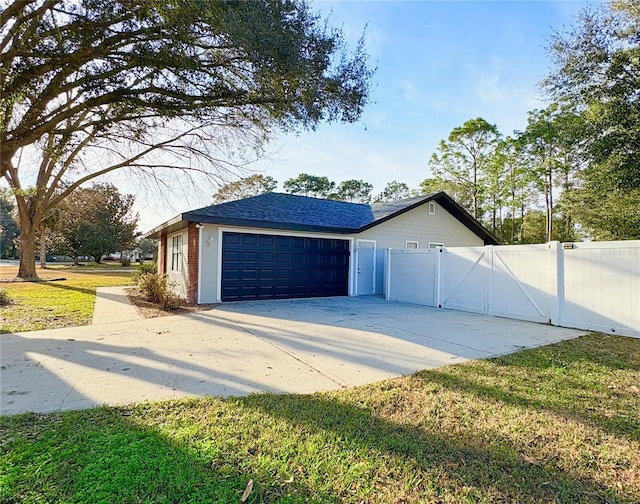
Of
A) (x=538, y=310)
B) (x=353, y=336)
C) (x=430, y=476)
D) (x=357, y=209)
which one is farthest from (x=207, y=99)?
(x=357, y=209)

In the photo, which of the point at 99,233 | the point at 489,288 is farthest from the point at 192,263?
the point at 99,233

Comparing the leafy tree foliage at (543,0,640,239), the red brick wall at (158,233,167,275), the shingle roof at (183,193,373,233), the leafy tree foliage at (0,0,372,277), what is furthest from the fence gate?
the red brick wall at (158,233,167,275)

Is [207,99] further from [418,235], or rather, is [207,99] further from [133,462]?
[418,235]

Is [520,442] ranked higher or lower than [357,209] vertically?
lower

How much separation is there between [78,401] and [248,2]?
5749 mm

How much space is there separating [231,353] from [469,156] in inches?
1107

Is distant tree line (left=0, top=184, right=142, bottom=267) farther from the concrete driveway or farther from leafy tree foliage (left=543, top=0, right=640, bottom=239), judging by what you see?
leafy tree foliage (left=543, top=0, right=640, bottom=239)

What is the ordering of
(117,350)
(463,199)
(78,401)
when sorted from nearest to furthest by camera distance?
(78,401)
(117,350)
(463,199)

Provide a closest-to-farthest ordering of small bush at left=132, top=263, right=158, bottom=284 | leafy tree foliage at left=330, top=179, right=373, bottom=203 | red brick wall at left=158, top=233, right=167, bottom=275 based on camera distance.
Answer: small bush at left=132, top=263, right=158, bottom=284
red brick wall at left=158, top=233, right=167, bottom=275
leafy tree foliage at left=330, top=179, right=373, bottom=203

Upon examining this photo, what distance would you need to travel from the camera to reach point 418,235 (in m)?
14.1

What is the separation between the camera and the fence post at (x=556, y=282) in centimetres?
719

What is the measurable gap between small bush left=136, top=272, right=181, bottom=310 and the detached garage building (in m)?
0.88

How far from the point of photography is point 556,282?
7.24 metres

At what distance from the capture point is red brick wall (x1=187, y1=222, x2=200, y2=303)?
980 centimetres
